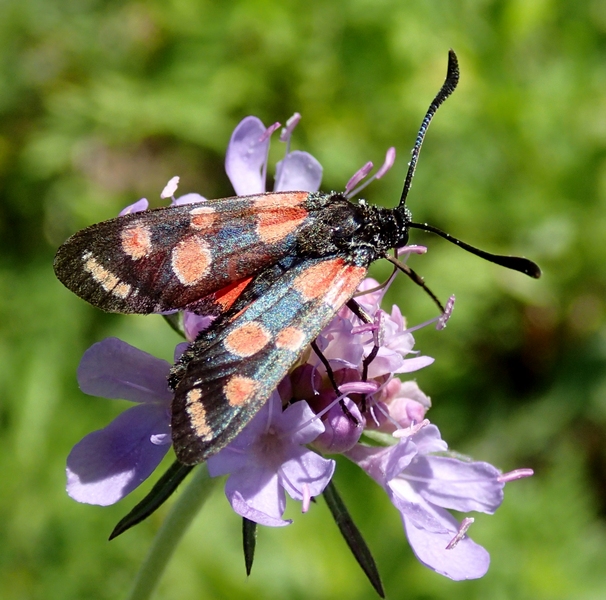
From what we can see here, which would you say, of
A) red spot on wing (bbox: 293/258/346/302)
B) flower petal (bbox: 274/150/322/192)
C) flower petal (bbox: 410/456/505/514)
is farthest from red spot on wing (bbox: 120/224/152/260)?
flower petal (bbox: 410/456/505/514)

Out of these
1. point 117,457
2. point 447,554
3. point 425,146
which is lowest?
point 447,554

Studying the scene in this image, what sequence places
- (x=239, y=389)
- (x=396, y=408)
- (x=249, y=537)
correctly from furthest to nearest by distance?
(x=396, y=408)
(x=249, y=537)
(x=239, y=389)

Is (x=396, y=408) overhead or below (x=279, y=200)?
below

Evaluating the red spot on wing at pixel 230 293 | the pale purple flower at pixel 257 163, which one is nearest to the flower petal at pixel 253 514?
the red spot on wing at pixel 230 293

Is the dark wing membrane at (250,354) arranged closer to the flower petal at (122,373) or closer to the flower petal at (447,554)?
the flower petal at (122,373)

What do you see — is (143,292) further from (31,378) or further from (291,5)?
(291,5)

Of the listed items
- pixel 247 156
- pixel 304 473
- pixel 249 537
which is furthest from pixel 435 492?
pixel 247 156

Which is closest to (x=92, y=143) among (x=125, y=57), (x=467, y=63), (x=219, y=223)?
(x=125, y=57)

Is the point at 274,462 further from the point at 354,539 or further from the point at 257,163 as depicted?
the point at 257,163
